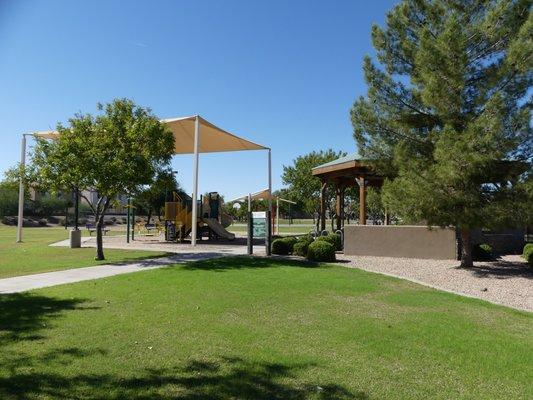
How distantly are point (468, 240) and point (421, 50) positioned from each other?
6.02m

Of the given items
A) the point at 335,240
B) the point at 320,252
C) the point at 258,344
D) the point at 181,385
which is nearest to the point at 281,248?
the point at 335,240

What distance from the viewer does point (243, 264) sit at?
15016 millimetres

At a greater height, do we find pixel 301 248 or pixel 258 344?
pixel 301 248

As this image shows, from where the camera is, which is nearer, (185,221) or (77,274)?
(77,274)

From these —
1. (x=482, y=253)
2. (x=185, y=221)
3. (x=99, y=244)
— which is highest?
(x=185, y=221)

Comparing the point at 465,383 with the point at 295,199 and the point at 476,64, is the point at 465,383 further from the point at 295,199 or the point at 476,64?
the point at 295,199

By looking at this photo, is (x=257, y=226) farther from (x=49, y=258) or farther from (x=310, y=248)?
(x=49, y=258)

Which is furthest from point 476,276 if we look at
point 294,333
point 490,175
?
point 294,333

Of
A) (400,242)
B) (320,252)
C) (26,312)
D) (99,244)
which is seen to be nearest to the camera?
(26,312)

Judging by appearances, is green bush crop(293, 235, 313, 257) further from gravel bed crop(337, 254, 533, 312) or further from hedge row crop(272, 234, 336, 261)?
gravel bed crop(337, 254, 533, 312)

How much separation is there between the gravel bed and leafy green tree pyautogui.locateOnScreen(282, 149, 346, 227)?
65.5ft

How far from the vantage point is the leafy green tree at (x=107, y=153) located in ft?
49.9

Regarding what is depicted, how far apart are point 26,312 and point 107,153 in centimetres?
848

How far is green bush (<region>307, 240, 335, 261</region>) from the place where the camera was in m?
16.0
